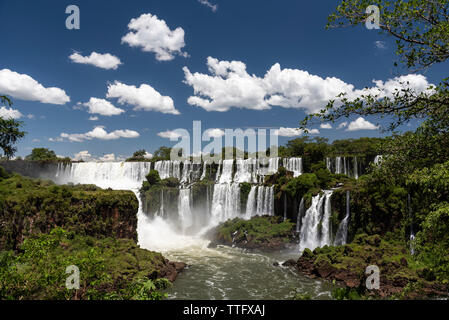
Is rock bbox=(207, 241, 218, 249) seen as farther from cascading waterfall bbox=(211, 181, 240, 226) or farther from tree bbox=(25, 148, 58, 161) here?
tree bbox=(25, 148, 58, 161)

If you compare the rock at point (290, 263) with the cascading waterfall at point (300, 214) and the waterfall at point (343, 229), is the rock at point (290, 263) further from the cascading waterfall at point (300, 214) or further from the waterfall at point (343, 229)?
the cascading waterfall at point (300, 214)

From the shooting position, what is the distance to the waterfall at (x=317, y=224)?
25.5 metres

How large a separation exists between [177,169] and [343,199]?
29987mm

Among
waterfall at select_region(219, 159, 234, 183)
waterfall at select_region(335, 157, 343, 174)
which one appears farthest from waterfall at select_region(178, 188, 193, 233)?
waterfall at select_region(335, 157, 343, 174)

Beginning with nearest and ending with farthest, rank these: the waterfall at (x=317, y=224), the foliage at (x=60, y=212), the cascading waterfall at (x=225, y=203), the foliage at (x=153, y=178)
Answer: the foliage at (x=60, y=212) → the waterfall at (x=317, y=224) → the cascading waterfall at (x=225, y=203) → the foliage at (x=153, y=178)

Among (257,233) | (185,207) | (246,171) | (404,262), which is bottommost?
(257,233)

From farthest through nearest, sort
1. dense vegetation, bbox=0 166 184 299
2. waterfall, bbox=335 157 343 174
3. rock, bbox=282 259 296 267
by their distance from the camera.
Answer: waterfall, bbox=335 157 343 174, rock, bbox=282 259 296 267, dense vegetation, bbox=0 166 184 299

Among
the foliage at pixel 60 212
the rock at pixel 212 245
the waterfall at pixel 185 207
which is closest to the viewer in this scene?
the foliage at pixel 60 212

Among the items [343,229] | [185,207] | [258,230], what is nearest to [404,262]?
[343,229]

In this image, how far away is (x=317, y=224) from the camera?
26062 mm

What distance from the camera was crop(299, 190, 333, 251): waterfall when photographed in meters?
25.5

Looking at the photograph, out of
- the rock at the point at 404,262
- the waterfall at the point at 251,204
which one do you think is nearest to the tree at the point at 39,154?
the waterfall at the point at 251,204

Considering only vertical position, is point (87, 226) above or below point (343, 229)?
above

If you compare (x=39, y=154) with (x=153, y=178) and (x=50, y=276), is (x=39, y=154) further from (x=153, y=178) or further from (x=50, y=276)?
(x=50, y=276)
